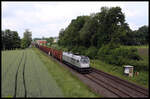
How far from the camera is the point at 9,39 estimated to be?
326 ft

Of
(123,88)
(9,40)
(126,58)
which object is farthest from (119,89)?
(9,40)

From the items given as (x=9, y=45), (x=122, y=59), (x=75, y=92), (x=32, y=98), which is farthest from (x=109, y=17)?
(x=9, y=45)

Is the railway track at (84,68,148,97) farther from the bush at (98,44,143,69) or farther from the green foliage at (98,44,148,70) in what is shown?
the bush at (98,44,143,69)

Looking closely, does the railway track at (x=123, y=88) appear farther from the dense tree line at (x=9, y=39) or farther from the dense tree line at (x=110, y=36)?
the dense tree line at (x=9, y=39)

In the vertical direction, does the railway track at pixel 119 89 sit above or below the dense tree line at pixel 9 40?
below

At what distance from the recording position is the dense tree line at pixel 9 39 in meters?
97.2

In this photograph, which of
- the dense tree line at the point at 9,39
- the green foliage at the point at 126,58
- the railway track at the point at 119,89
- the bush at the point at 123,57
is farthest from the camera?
the dense tree line at the point at 9,39

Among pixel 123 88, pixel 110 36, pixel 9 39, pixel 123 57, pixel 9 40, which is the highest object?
pixel 9 39

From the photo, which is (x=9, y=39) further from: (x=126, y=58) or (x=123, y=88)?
A: (x=123, y=88)

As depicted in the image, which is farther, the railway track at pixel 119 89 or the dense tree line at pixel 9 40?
the dense tree line at pixel 9 40

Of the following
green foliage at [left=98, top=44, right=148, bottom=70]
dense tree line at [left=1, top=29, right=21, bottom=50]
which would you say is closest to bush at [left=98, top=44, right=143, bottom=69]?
green foliage at [left=98, top=44, right=148, bottom=70]

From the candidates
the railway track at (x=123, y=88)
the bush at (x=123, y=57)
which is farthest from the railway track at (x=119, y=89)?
the bush at (x=123, y=57)

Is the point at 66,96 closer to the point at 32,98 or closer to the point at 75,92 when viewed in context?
the point at 75,92

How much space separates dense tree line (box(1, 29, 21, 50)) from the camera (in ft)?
319
